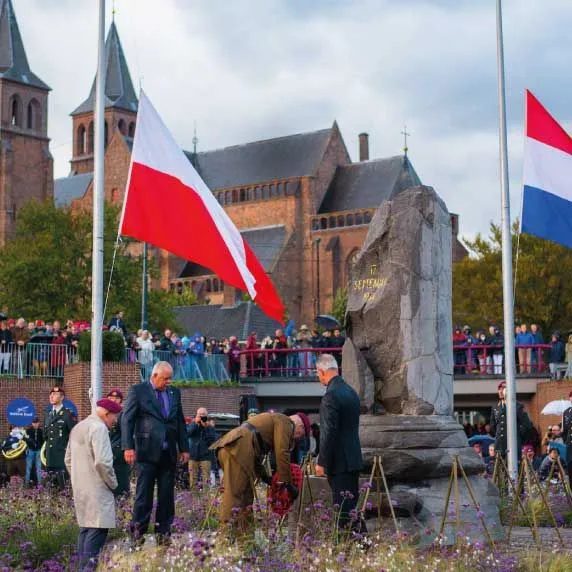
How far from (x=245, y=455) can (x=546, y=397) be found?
23270 mm

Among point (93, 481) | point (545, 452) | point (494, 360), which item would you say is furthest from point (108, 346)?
point (93, 481)

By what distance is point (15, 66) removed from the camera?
95.5 m

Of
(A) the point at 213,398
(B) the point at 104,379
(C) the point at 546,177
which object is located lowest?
(A) the point at 213,398

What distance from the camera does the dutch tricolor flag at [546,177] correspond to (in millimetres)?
18062

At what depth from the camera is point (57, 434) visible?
1716 cm

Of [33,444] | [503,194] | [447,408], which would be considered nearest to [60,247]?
[33,444]

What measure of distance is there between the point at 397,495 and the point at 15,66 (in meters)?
88.4

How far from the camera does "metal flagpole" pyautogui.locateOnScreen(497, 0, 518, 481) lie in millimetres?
16969

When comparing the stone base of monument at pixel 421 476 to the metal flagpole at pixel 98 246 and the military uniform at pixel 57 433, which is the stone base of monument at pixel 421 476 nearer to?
the metal flagpole at pixel 98 246

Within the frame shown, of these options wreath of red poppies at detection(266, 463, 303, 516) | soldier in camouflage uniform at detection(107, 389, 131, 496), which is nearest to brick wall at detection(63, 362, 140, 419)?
soldier in camouflage uniform at detection(107, 389, 131, 496)

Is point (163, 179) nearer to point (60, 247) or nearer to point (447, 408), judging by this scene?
point (447, 408)

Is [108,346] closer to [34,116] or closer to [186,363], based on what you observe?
[186,363]

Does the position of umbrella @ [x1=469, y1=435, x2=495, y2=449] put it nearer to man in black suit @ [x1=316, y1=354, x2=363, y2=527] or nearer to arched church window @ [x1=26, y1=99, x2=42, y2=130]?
man in black suit @ [x1=316, y1=354, x2=363, y2=527]

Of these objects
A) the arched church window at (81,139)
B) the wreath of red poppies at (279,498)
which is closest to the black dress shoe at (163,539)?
the wreath of red poppies at (279,498)
